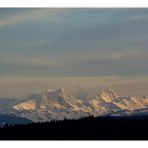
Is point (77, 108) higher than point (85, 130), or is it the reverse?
point (77, 108)

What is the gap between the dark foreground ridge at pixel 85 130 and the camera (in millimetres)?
Answer: 20016

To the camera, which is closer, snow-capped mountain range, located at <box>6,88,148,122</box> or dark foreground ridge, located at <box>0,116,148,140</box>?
dark foreground ridge, located at <box>0,116,148,140</box>

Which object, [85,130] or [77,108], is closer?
[85,130]

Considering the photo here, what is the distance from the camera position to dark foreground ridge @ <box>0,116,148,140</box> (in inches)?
788

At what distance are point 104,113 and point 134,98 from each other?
98 cm

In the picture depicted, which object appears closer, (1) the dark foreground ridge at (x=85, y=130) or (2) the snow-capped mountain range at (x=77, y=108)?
(1) the dark foreground ridge at (x=85, y=130)

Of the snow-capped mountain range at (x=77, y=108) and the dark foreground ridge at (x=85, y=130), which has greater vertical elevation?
the snow-capped mountain range at (x=77, y=108)

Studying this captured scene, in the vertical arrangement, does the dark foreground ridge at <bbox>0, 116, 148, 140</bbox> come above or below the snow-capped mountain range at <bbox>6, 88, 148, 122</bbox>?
below

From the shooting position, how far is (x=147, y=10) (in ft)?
69.3

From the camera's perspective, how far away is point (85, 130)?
66.6 feet
